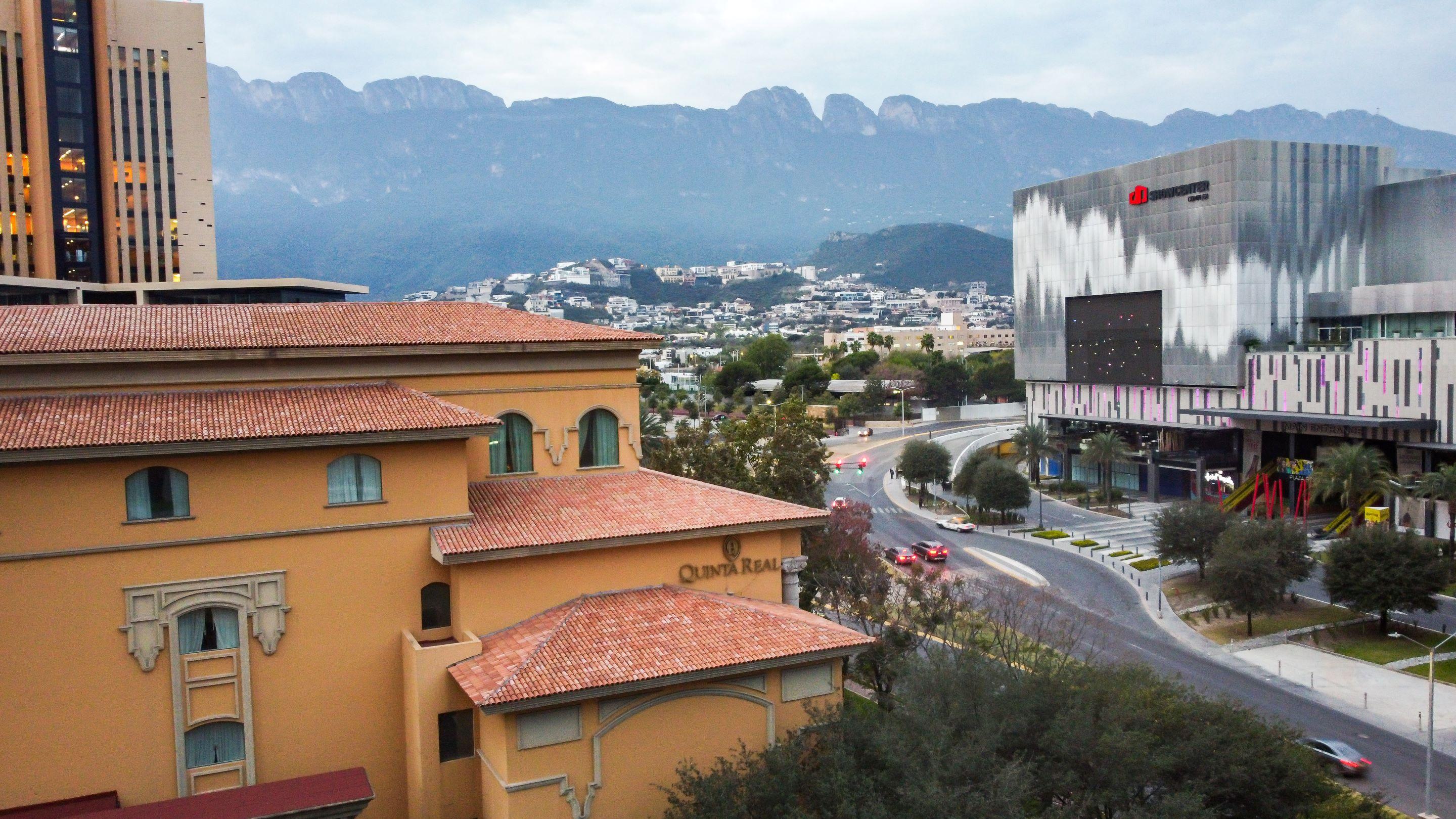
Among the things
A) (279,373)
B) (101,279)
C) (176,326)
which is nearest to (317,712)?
(279,373)

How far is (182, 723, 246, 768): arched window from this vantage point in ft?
90.3

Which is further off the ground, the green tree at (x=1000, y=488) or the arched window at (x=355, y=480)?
the arched window at (x=355, y=480)

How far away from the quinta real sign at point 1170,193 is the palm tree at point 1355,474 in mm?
25989

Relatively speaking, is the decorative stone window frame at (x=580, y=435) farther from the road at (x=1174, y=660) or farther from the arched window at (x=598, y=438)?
the road at (x=1174, y=660)

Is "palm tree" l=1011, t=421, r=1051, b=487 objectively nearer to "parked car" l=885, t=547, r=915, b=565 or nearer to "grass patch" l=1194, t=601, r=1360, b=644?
"parked car" l=885, t=547, r=915, b=565

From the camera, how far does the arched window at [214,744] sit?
2753cm

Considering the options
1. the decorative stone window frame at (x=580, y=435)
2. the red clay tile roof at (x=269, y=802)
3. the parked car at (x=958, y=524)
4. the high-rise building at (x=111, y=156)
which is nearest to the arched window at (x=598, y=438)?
the decorative stone window frame at (x=580, y=435)

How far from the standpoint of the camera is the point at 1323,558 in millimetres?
55812

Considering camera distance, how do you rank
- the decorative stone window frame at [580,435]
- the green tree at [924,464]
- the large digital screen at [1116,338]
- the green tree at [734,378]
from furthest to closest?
the green tree at [734,378], the green tree at [924,464], the large digital screen at [1116,338], the decorative stone window frame at [580,435]

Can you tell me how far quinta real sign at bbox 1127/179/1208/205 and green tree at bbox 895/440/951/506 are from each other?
28660mm

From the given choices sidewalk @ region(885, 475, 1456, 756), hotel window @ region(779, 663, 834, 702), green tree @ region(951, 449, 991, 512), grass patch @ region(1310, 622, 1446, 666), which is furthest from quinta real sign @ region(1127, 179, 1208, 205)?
hotel window @ region(779, 663, 834, 702)

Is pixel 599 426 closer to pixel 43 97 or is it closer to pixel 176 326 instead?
pixel 176 326

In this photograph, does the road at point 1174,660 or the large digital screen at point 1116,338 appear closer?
the road at point 1174,660

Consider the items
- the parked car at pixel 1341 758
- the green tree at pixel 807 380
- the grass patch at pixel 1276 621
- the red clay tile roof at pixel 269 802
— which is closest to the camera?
the red clay tile roof at pixel 269 802
